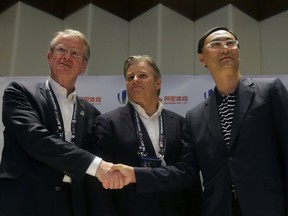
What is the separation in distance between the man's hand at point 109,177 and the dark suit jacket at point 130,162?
0.11 m

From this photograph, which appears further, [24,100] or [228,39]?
[228,39]

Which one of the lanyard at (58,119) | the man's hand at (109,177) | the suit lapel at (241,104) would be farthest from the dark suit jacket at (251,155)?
the lanyard at (58,119)

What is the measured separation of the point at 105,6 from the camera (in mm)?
3789

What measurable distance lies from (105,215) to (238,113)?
81 centimetres

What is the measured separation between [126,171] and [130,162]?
15cm

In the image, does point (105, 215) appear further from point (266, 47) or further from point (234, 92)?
point (266, 47)

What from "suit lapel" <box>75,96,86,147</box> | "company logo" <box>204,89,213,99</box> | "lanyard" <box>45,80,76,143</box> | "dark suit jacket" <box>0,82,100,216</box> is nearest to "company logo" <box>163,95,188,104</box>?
"company logo" <box>204,89,213,99</box>

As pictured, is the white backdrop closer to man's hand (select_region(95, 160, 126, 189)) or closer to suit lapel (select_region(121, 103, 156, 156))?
suit lapel (select_region(121, 103, 156, 156))

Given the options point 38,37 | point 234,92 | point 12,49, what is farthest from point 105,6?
point 234,92

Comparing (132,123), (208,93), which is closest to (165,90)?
(208,93)

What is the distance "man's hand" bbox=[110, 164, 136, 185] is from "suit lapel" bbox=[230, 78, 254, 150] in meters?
0.49

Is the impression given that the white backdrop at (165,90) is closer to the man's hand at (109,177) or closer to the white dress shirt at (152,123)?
the white dress shirt at (152,123)

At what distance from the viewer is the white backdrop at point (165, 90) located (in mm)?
2785

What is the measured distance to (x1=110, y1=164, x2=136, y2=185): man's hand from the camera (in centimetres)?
182
